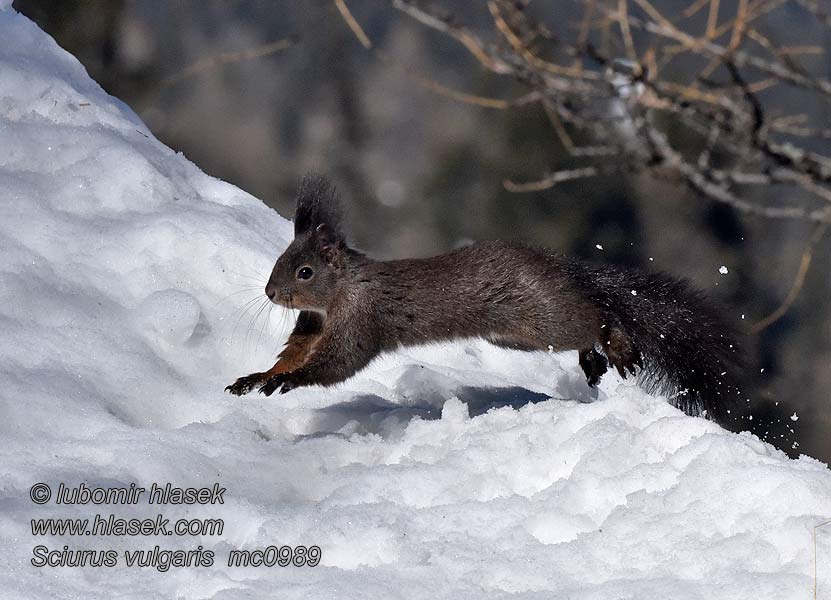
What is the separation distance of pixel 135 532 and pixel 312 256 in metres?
1.82

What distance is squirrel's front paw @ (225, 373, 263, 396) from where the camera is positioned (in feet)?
12.8

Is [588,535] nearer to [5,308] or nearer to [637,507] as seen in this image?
[637,507]

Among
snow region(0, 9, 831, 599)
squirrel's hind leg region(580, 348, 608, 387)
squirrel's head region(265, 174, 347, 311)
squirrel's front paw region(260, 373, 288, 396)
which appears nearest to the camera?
snow region(0, 9, 831, 599)

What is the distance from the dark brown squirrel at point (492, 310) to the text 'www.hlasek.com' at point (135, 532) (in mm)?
1319

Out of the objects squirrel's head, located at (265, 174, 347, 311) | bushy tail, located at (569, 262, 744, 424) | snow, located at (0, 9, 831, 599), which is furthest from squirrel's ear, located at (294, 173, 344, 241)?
bushy tail, located at (569, 262, 744, 424)

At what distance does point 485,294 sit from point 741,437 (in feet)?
4.97

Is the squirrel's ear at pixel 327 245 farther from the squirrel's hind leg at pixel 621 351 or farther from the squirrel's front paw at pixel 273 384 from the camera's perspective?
the squirrel's hind leg at pixel 621 351

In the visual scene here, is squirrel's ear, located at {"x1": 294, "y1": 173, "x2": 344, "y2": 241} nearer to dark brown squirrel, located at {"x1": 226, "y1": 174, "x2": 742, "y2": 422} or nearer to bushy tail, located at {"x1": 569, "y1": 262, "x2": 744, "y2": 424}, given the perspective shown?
dark brown squirrel, located at {"x1": 226, "y1": 174, "x2": 742, "y2": 422}

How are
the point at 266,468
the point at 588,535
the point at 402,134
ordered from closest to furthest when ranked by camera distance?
the point at 588,535 → the point at 266,468 → the point at 402,134

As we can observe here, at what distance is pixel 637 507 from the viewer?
293 centimetres

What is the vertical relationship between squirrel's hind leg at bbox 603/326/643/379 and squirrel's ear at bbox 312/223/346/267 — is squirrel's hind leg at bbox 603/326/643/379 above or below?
below

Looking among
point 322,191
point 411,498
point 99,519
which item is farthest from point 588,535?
point 322,191

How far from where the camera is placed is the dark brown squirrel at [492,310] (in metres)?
4.36

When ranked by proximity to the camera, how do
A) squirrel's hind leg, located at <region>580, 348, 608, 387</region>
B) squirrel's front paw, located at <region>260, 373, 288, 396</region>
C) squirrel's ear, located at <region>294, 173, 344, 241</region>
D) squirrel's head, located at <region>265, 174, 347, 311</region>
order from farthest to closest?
squirrel's hind leg, located at <region>580, 348, 608, 387</region>
squirrel's ear, located at <region>294, 173, 344, 241</region>
squirrel's head, located at <region>265, 174, 347, 311</region>
squirrel's front paw, located at <region>260, 373, 288, 396</region>
